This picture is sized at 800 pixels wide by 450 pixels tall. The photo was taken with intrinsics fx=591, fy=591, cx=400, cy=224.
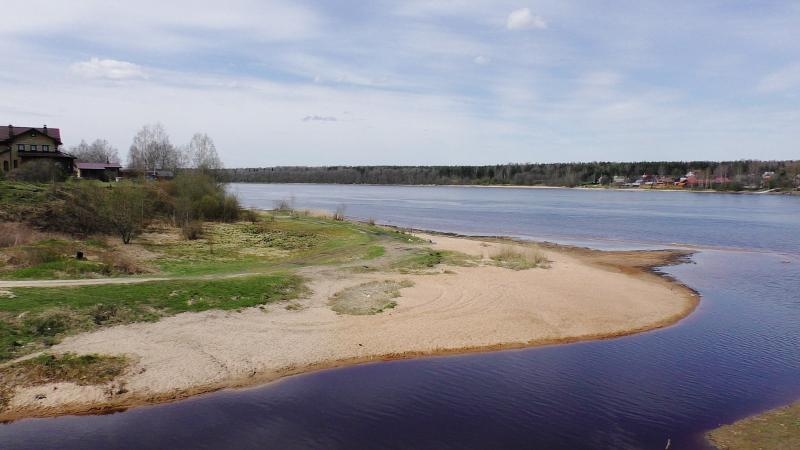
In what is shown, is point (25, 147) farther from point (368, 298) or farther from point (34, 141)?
point (368, 298)

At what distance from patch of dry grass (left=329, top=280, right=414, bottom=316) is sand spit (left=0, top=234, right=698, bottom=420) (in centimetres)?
40

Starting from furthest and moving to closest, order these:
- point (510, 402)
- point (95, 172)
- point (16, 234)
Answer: point (95, 172), point (16, 234), point (510, 402)

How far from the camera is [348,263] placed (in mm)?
30422

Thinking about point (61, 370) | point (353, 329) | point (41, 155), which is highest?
point (41, 155)

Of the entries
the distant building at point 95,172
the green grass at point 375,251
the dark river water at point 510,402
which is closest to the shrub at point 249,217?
the green grass at point 375,251

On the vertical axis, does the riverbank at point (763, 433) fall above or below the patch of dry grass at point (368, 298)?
below

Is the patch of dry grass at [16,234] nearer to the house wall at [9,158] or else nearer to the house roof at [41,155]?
the house wall at [9,158]

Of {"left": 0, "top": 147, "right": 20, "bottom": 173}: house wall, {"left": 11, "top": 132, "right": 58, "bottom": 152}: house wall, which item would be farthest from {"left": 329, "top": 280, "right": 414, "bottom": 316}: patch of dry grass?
{"left": 11, "top": 132, "right": 58, "bottom": 152}: house wall

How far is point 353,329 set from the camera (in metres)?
19.7

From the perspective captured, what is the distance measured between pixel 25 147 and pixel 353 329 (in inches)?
2098

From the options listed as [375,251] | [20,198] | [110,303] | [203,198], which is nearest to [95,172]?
[203,198]

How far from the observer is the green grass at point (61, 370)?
14164 mm

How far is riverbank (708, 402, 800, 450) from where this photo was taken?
1211 centimetres

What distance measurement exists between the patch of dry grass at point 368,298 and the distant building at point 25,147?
144ft
